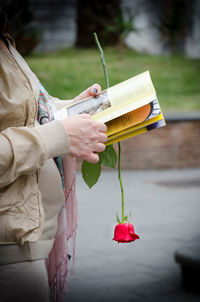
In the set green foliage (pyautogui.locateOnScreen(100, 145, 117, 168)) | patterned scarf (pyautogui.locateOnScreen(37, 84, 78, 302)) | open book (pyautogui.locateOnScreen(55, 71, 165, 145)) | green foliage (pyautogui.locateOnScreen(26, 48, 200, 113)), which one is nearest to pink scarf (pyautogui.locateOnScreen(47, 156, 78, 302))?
patterned scarf (pyautogui.locateOnScreen(37, 84, 78, 302))

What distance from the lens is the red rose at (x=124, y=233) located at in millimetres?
1837

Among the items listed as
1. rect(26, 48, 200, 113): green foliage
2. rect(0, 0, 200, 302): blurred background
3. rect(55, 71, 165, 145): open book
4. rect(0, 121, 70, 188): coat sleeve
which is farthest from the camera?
rect(26, 48, 200, 113): green foliage

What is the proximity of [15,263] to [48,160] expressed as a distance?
1.02ft

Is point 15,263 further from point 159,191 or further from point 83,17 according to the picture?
point 83,17

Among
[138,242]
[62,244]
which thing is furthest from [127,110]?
[138,242]

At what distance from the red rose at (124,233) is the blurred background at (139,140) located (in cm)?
73

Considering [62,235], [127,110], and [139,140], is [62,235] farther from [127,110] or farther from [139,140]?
[139,140]

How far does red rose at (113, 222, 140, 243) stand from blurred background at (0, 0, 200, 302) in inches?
28.6

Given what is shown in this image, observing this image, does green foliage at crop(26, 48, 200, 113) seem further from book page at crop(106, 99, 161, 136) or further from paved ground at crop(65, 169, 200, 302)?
book page at crop(106, 99, 161, 136)

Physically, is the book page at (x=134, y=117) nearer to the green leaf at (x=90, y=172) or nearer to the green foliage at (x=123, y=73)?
the green leaf at (x=90, y=172)

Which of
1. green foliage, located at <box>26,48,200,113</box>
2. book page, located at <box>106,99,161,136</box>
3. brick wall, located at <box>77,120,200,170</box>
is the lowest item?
book page, located at <box>106,99,161,136</box>

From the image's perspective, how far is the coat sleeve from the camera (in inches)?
61.7

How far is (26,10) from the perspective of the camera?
1434 cm

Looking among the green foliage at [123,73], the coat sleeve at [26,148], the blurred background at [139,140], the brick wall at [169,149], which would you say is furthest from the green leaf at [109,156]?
the green foliage at [123,73]
